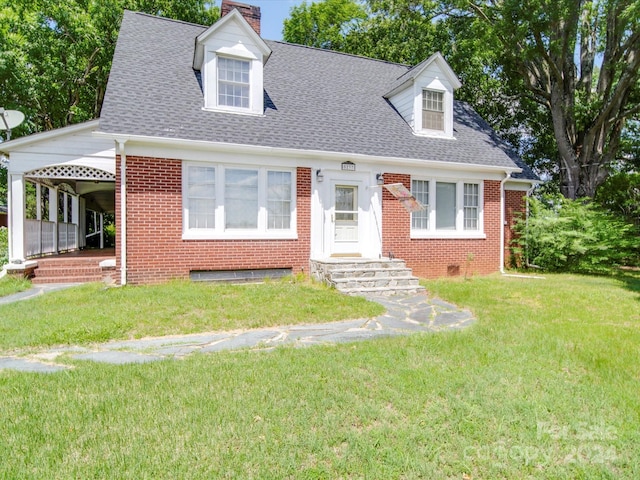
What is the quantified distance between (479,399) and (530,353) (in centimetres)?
160

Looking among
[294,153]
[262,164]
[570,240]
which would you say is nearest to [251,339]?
[262,164]

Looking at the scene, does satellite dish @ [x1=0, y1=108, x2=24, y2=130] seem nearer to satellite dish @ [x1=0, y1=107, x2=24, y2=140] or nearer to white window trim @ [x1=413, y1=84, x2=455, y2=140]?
satellite dish @ [x1=0, y1=107, x2=24, y2=140]

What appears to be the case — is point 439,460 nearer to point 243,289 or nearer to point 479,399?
point 479,399

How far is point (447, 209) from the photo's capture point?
11656mm

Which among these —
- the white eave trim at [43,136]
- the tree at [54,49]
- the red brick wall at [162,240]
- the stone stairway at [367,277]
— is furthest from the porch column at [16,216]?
the tree at [54,49]

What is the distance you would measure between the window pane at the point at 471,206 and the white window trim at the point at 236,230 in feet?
17.0

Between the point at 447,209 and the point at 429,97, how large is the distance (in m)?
3.54

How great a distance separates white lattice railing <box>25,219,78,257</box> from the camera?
10.4 meters

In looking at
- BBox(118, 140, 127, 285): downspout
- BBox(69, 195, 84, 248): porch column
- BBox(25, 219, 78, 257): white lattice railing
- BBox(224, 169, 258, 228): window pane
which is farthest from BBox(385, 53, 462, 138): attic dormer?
BBox(69, 195, 84, 248): porch column

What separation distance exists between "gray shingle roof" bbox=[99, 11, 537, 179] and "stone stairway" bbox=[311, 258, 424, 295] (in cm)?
290

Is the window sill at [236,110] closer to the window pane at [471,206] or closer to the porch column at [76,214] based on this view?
the window pane at [471,206]

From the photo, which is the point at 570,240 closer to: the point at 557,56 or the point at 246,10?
the point at 557,56

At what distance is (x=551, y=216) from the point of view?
1252 cm

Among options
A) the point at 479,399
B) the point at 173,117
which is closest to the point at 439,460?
the point at 479,399
